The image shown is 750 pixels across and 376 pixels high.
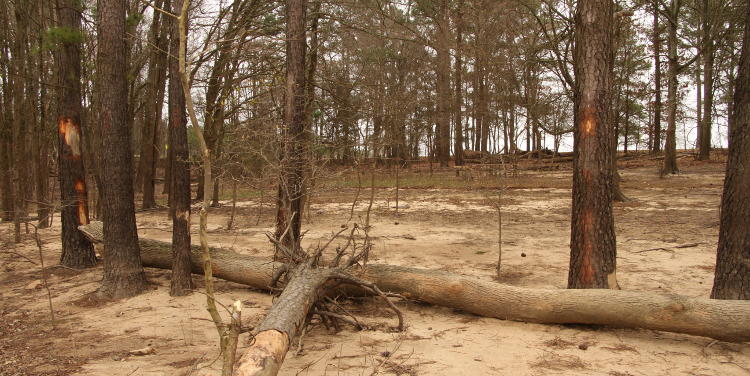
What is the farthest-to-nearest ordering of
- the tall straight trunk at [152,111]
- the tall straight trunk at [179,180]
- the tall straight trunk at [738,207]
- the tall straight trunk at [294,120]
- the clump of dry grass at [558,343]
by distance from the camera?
1. the tall straight trunk at [152,111]
2. the tall straight trunk at [294,120]
3. the tall straight trunk at [179,180]
4. the tall straight trunk at [738,207]
5. the clump of dry grass at [558,343]

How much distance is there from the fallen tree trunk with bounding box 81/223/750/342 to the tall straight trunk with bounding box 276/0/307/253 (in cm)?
93

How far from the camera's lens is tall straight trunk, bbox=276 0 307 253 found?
6820 mm

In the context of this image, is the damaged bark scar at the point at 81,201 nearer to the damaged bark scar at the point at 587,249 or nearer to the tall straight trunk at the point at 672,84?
the damaged bark scar at the point at 587,249

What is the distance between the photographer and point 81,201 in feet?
23.7

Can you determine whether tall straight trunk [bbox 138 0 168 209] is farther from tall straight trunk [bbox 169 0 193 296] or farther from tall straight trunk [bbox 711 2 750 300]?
tall straight trunk [bbox 711 2 750 300]

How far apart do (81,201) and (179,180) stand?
229cm

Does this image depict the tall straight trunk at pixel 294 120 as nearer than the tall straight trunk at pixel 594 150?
No

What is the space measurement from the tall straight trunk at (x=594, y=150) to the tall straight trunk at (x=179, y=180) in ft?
14.3

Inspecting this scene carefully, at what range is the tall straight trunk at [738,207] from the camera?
4.53 m

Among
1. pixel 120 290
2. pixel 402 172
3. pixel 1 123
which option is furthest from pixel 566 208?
pixel 402 172

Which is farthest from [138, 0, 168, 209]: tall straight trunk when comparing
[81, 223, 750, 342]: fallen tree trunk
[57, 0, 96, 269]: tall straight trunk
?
[81, 223, 750, 342]: fallen tree trunk

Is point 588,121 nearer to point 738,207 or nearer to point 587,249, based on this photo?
point 587,249

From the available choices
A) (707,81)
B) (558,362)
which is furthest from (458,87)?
(558,362)

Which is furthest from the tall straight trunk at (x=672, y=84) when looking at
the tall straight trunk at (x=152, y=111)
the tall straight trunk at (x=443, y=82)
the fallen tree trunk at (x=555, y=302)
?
the tall straight trunk at (x=152, y=111)
